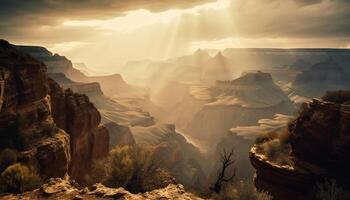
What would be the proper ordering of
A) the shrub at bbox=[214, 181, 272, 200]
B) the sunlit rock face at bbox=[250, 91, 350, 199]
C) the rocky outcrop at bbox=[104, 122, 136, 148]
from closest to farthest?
the shrub at bbox=[214, 181, 272, 200]
the sunlit rock face at bbox=[250, 91, 350, 199]
the rocky outcrop at bbox=[104, 122, 136, 148]

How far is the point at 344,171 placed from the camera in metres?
29.1

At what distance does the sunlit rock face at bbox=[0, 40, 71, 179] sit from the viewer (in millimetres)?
30000

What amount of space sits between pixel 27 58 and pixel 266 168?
28554 mm

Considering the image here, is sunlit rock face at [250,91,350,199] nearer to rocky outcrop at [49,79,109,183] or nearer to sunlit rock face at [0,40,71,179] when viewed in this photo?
sunlit rock face at [0,40,71,179]

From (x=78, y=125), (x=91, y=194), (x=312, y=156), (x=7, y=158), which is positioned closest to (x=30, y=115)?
(x=7, y=158)

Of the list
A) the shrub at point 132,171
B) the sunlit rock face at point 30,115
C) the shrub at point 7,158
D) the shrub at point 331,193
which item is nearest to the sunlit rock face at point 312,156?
the shrub at point 331,193

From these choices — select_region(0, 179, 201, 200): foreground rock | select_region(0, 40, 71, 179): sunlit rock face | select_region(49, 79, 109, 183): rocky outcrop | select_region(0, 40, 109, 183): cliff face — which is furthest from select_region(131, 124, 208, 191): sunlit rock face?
select_region(0, 179, 201, 200): foreground rock

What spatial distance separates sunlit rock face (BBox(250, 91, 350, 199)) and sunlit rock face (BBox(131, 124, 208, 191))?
5783cm

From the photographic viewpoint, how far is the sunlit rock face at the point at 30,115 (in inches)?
1181

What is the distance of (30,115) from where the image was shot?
33562 millimetres

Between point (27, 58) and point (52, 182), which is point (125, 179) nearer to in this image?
point (52, 182)

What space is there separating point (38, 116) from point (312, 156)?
27848mm

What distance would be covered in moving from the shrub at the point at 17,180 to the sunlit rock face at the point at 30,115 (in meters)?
4.16

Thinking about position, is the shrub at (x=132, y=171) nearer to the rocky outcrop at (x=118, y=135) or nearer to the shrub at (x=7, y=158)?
the shrub at (x=7, y=158)
